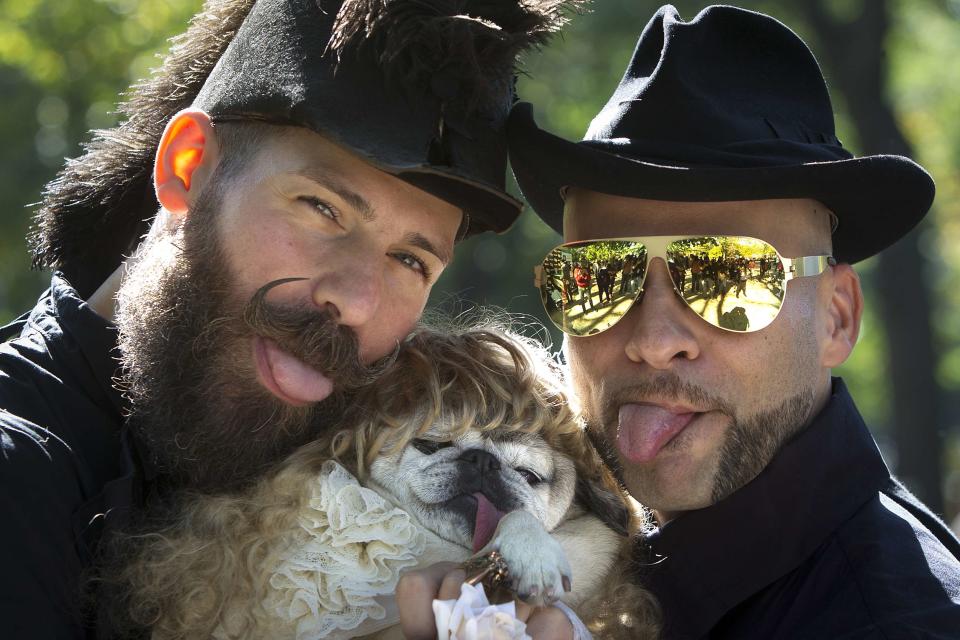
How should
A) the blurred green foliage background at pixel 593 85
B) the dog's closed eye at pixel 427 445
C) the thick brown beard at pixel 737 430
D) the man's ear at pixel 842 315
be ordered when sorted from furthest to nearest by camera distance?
the blurred green foliage background at pixel 593 85 → the man's ear at pixel 842 315 → the thick brown beard at pixel 737 430 → the dog's closed eye at pixel 427 445

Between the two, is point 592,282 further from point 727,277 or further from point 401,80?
point 401,80

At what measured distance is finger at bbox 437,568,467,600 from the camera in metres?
2.67

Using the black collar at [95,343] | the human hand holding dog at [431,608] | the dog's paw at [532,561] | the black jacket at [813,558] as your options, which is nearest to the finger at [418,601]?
the human hand holding dog at [431,608]

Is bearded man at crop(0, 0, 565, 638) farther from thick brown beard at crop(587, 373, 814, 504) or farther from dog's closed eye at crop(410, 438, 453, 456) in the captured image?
thick brown beard at crop(587, 373, 814, 504)

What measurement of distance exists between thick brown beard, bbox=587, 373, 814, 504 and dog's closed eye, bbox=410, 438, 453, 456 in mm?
653

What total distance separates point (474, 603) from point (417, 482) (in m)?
0.61

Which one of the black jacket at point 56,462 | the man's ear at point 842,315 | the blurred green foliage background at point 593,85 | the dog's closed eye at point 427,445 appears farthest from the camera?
the blurred green foliage background at point 593,85

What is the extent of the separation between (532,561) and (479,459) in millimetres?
474

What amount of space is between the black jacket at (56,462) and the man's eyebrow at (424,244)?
3.31 ft

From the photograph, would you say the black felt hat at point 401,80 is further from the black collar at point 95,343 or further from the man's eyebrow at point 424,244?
the black collar at point 95,343

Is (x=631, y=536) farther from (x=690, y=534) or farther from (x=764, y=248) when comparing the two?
(x=764, y=248)

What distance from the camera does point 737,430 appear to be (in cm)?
349

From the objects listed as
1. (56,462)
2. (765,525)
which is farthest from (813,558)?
(56,462)

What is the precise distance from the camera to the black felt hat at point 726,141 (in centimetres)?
338
